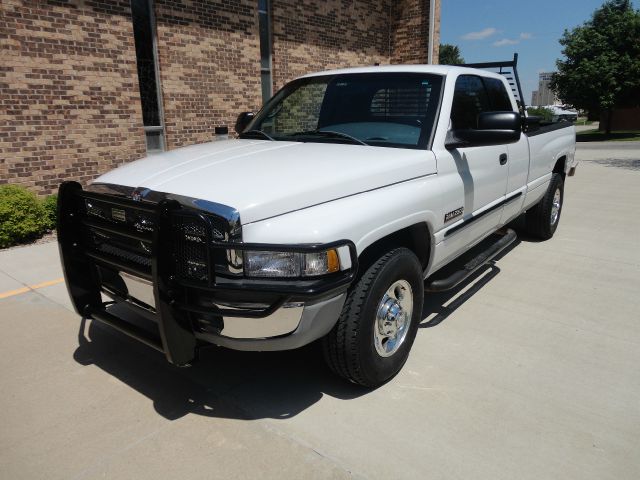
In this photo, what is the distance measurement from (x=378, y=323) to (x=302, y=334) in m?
0.67

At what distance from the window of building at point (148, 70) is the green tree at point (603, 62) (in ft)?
88.4

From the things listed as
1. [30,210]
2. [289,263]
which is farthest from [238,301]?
[30,210]

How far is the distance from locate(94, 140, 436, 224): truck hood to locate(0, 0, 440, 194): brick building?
465cm

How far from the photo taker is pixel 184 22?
28.4 feet

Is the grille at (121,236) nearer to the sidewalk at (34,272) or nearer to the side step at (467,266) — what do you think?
the sidewalk at (34,272)

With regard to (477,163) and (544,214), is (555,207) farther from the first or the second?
(477,163)

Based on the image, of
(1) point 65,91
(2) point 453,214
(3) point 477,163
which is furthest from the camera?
(1) point 65,91

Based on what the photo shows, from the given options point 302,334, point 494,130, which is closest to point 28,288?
point 302,334

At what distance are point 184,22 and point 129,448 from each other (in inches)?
307

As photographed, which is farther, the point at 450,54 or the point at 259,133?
the point at 450,54

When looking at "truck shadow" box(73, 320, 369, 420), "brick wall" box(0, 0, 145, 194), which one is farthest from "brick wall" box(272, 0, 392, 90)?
"truck shadow" box(73, 320, 369, 420)

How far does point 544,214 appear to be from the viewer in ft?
20.5

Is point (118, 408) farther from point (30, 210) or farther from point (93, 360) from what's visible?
point (30, 210)

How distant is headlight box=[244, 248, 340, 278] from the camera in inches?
95.4
